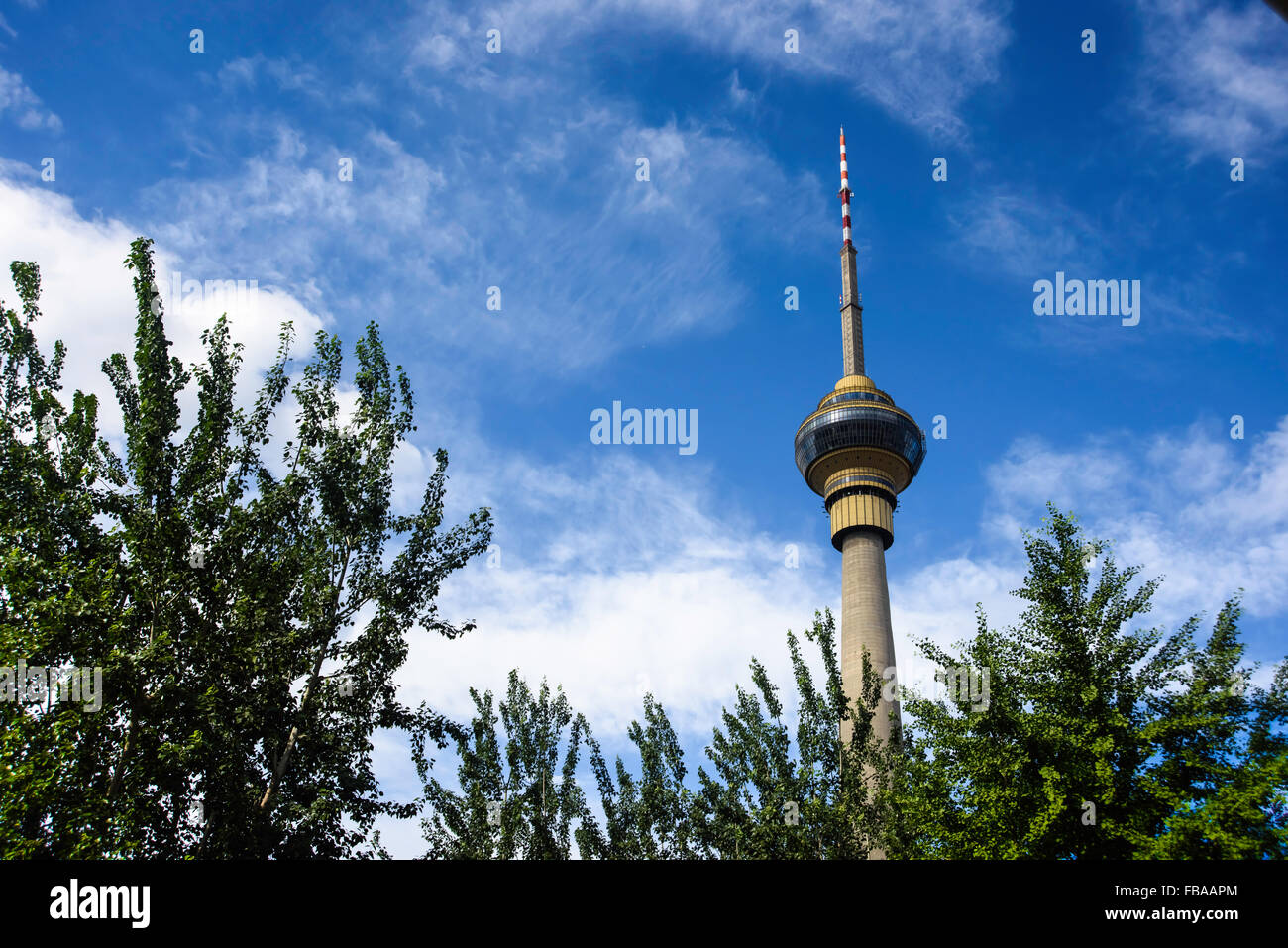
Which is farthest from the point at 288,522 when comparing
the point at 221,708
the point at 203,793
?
the point at 203,793

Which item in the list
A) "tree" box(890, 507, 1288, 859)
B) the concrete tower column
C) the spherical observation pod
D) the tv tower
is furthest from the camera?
the spherical observation pod

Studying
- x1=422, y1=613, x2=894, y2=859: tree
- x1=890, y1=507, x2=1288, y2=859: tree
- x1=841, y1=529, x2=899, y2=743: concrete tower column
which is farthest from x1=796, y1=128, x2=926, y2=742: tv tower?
x1=890, y1=507, x2=1288, y2=859: tree

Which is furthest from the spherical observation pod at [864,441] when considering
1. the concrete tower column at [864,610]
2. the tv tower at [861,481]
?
the concrete tower column at [864,610]

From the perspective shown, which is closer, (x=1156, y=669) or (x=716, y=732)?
(x=1156, y=669)

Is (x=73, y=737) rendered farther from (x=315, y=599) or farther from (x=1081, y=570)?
(x=1081, y=570)

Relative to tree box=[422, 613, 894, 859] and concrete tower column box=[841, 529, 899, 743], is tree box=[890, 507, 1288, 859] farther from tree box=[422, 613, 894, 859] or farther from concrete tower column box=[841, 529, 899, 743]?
concrete tower column box=[841, 529, 899, 743]

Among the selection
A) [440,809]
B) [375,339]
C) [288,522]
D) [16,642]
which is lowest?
[440,809]

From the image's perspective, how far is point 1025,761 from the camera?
19031 mm

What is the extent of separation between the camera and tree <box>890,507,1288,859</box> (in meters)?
16.9

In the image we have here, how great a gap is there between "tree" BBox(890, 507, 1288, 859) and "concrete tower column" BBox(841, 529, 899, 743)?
46.2 metres

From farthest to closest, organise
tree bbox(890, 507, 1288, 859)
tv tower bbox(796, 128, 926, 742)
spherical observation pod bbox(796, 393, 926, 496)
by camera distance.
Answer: spherical observation pod bbox(796, 393, 926, 496) < tv tower bbox(796, 128, 926, 742) < tree bbox(890, 507, 1288, 859)

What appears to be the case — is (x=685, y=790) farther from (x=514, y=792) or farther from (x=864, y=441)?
(x=864, y=441)

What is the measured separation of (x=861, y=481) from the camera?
7312 cm
